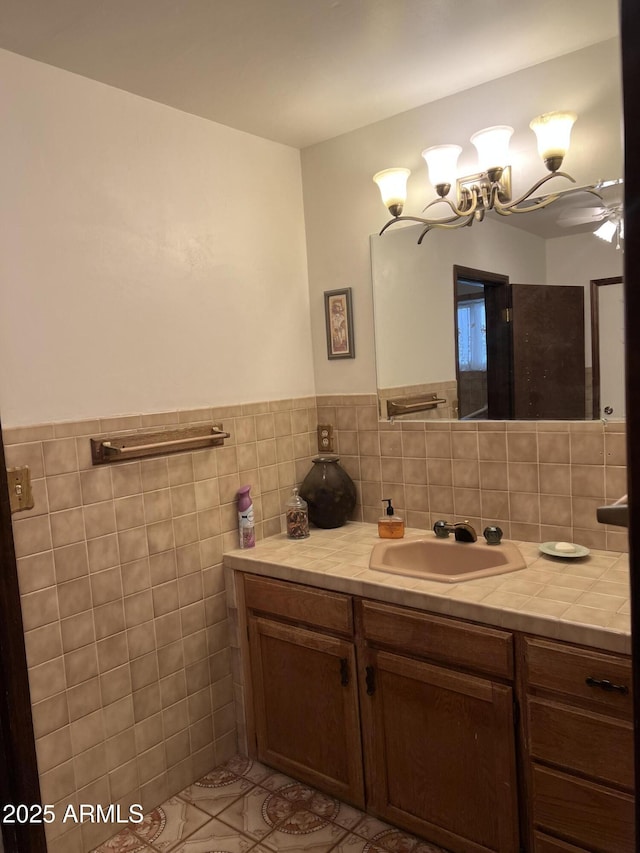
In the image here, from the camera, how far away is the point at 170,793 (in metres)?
2.15

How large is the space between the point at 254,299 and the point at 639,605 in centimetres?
216

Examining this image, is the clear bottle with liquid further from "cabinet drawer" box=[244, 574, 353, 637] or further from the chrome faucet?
the chrome faucet

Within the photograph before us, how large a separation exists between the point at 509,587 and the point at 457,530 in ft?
1.43

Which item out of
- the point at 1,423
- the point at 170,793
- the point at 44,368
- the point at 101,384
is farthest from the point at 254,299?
the point at 170,793

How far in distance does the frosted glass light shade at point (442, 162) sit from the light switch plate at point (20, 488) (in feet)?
5.43

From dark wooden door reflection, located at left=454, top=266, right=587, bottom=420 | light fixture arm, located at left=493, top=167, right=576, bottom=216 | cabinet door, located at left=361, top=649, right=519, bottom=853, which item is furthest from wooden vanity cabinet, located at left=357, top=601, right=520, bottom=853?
light fixture arm, located at left=493, top=167, right=576, bottom=216

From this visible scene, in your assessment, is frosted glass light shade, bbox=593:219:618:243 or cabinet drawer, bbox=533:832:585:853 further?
frosted glass light shade, bbox=593:219:618:243

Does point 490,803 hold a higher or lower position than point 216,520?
lower

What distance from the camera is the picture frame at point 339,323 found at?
2590 millimetres

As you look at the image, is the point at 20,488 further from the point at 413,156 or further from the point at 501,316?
the point at 413,156

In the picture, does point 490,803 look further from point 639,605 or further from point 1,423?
point 1,423

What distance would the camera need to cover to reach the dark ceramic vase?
8.16 ft

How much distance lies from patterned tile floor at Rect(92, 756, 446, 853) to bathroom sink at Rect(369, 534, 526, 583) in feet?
2.70

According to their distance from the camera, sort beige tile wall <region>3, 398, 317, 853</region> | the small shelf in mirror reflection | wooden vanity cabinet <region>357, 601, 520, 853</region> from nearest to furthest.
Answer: wooden vanity cabinet <region>357, 601, 520, 853</region> → beige tile wall <region>3, 398, 317, 853</region> → the small shelf in mirror reflection
